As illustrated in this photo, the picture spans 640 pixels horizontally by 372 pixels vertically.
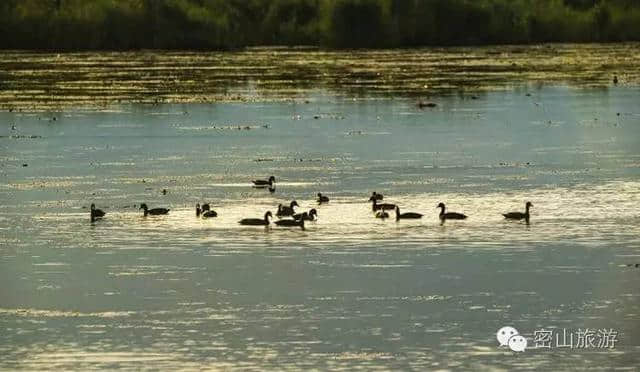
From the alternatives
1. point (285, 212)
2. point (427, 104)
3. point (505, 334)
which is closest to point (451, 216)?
point (285, 212)

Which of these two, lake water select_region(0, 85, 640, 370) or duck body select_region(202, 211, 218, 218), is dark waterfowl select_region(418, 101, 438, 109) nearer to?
lake water select_region(0, 85, 640, 370)

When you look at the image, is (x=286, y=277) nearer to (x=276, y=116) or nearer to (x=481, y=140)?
(x=481, y=140)

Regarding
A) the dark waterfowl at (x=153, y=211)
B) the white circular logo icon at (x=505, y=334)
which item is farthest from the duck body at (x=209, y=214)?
the white circular logo icon at (x=505, y=334)

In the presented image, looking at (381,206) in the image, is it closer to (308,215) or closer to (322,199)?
(308,215)

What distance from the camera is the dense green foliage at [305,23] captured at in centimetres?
6744

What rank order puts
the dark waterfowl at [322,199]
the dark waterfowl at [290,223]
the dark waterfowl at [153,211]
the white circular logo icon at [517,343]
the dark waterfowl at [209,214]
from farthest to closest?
1. the dark waterfowl at [322,199]
2. the dark waterfowl at [153,211]
3. the dark waterfowl at [209,214]
4. the dark waterfowl at [290,223]
5. the white circular logo icon at [517,343]

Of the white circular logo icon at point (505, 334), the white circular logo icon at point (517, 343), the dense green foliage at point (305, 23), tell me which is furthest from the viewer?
the dense green foliage at point (305, 23)

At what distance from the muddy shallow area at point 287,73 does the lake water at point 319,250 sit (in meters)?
9.64

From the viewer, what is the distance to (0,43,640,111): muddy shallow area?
4459 cm

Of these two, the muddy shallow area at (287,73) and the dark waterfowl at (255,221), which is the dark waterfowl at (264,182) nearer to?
the dark waterfowl at (255,221)

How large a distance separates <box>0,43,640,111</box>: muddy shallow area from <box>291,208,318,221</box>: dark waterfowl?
1997 cm

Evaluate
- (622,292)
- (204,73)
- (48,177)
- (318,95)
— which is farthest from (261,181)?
(204,73)

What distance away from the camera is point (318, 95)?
146ft

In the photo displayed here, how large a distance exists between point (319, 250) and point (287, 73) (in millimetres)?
33362
